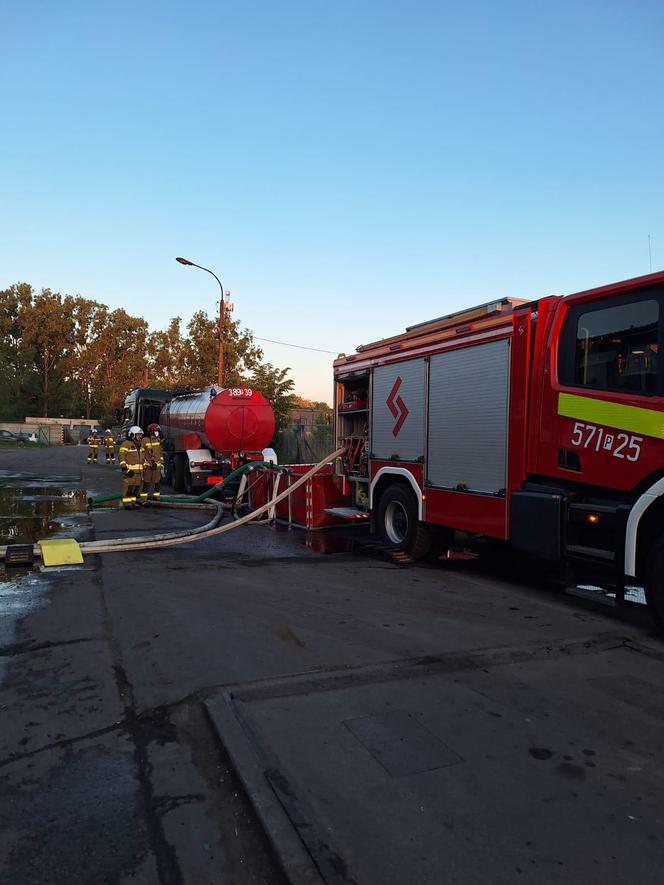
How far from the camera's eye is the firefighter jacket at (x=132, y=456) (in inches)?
509

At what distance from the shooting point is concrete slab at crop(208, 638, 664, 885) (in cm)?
246

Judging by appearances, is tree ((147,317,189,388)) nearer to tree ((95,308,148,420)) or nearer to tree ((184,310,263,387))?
tree ((184,310,263,387))

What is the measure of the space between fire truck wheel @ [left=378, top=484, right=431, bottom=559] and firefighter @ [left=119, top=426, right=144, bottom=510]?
6172mm

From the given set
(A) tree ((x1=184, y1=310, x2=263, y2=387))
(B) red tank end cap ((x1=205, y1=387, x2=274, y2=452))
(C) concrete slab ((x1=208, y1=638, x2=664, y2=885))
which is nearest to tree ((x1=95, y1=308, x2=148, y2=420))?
(A) tree ((x1=184, y1=310, x2=263, y2=387))

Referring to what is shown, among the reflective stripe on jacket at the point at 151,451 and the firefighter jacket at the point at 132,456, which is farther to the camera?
the reflective stripe on jacket at the point at 151,451

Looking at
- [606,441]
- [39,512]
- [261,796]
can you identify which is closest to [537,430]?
[606,441]

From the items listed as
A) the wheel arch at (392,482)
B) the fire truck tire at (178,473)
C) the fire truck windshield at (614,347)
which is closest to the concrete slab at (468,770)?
the fire truck windshield at (614,347)

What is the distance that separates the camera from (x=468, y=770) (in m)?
3.09

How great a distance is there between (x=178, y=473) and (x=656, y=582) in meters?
14.0

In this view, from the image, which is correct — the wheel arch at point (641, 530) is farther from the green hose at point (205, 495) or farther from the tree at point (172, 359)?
the tree at point (172, 359)

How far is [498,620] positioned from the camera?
18.6 feet

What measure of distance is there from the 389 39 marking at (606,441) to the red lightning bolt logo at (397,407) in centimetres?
287

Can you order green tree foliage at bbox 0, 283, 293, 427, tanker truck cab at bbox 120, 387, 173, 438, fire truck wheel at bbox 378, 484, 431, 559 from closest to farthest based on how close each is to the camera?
fire truck wheel at bbox 378, 484, 431, 559, tanker truck cab at bbox 120, 387, 173, 438, green tree foliage at bbox 0, 283, 293, 427

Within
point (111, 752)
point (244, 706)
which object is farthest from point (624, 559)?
point (111, 752)
